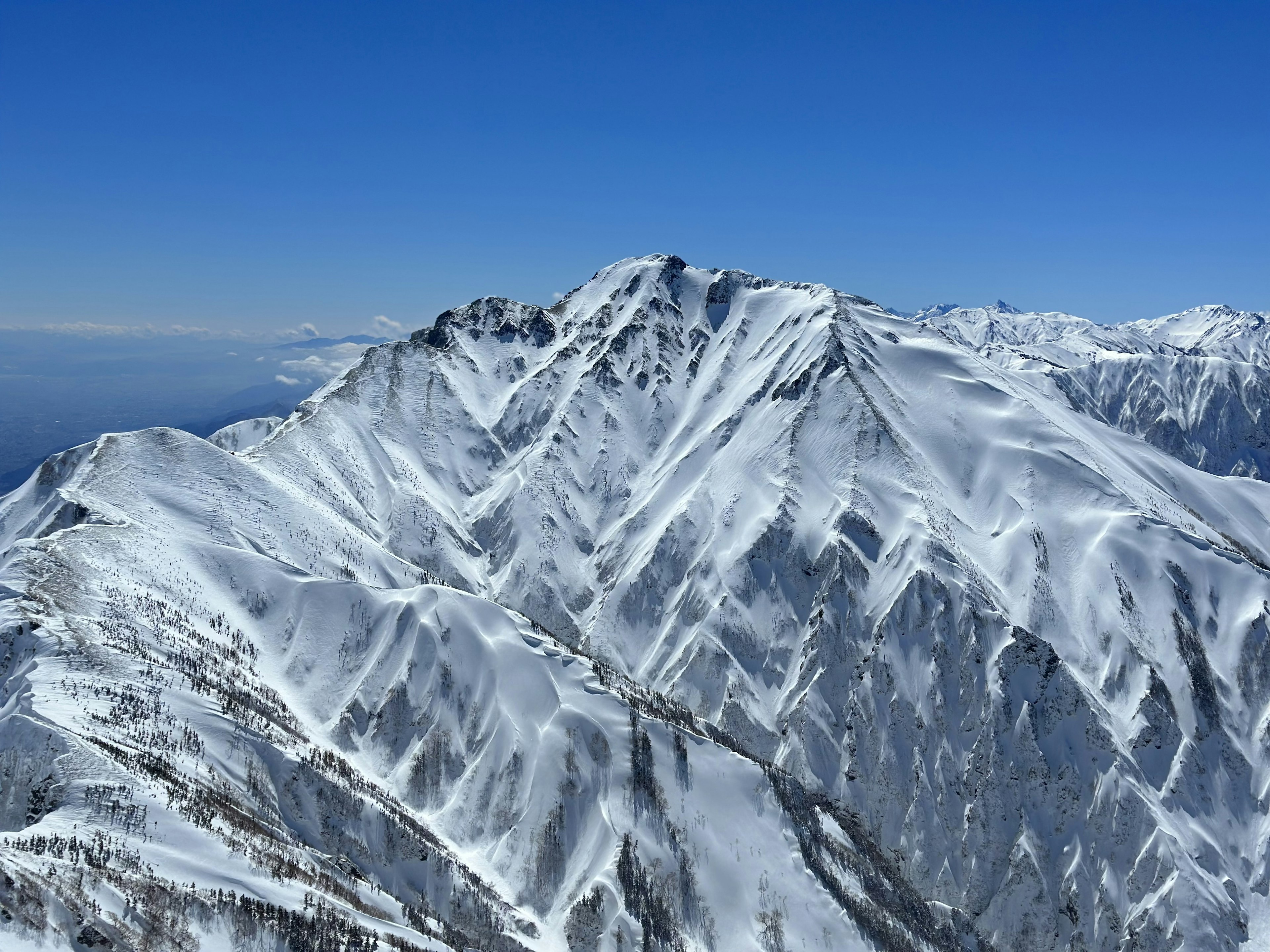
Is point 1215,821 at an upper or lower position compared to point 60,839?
lower

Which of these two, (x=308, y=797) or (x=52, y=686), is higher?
(x=52, y=686)

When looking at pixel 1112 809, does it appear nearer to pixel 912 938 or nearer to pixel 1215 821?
pixel 1215 821

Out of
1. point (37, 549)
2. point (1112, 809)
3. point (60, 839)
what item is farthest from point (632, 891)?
point (37, 549)

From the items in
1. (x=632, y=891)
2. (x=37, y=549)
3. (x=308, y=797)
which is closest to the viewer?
(x=308, y=797)

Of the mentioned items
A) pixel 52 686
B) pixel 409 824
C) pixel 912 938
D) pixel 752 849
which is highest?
pixel 52 686

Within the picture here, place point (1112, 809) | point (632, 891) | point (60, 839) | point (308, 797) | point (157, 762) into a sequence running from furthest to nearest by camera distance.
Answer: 1. point (1112, 809)
2. point (632, 891)
3. point (308, 797)
4. point (157, 762)
5. point (60, 839)

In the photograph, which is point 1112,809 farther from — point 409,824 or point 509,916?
point 409,824

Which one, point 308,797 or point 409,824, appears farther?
point 409,824

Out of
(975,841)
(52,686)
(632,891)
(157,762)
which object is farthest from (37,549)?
(975,841)

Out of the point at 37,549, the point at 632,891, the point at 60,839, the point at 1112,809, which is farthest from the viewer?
the point at 1112,809
